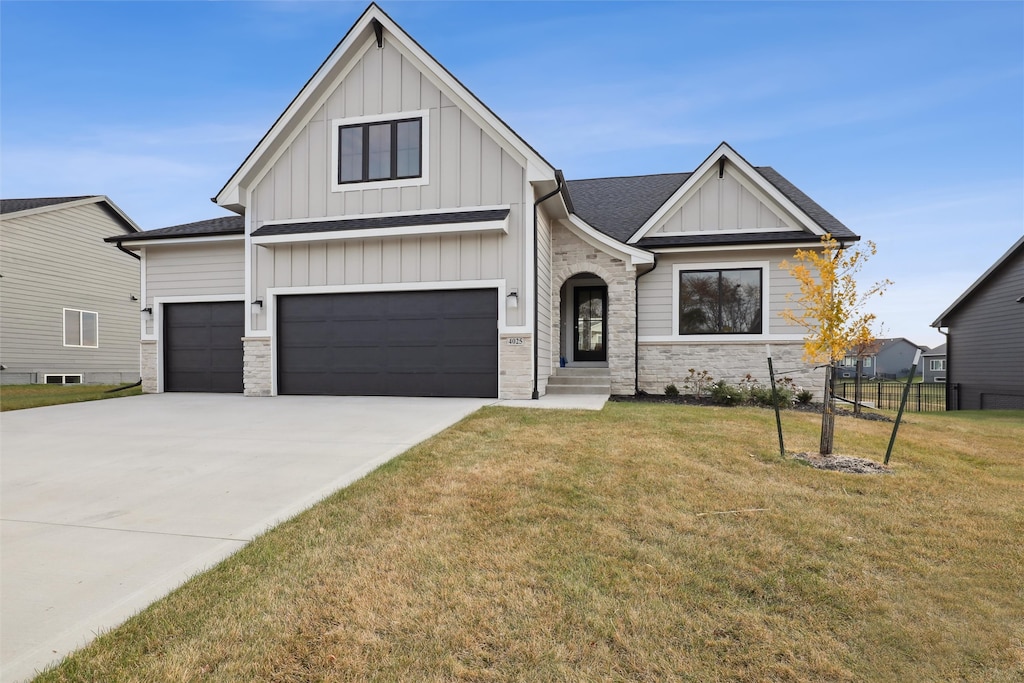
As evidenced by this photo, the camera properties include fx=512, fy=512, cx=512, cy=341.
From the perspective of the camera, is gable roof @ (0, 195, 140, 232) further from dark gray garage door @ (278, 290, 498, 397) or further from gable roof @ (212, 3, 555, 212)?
dark gray garage door @ (278, 290, 498, 397)

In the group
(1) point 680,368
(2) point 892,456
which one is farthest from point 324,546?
(1) point 680,368

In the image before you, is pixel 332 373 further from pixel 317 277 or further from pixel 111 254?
pixel 111 254

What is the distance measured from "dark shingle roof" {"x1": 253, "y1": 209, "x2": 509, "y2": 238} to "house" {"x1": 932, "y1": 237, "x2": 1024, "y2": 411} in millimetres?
18294

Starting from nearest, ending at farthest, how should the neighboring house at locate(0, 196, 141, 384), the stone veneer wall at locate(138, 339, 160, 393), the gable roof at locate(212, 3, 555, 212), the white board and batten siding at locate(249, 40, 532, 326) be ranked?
the gable roof at locate(212, 3, 555, 212) < the white board and batten siding at locate(249, 40, 532, 326) < the stone veneer wall at locate(138, 339, 160, 393) < the neighboring house at locate(0, 196, 141, 384)

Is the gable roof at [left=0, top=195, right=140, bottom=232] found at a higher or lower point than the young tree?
higher

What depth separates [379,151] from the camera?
11414 millimetres

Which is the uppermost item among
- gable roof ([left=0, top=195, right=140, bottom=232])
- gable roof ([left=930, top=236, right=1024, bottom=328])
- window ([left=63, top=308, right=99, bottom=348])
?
gable roof ([left=0, top=195, right=140, bottom=232])

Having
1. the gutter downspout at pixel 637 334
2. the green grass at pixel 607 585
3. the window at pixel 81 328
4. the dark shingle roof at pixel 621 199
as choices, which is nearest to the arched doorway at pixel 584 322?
the gutter downspout at pixel 637 334

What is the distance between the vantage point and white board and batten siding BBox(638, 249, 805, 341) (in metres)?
12.4

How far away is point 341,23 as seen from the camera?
14.3 m

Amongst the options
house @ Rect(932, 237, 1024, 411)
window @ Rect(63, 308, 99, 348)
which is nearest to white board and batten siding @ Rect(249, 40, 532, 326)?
window @ Rect(63, 308, 99, 348)

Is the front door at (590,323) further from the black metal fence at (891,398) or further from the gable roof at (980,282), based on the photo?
the gable roof at (980,282)

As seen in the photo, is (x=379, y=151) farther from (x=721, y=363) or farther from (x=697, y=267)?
(x=721, y=363)

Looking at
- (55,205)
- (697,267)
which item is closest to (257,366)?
(697,267)
